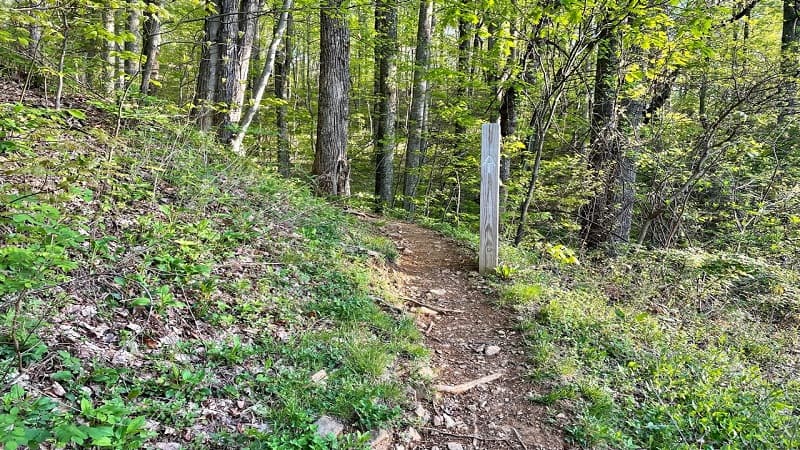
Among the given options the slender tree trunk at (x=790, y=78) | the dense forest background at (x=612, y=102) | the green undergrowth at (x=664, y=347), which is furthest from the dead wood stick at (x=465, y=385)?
the slender tree trunk at (x=790, y=78)

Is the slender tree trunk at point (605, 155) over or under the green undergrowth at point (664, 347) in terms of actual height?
over

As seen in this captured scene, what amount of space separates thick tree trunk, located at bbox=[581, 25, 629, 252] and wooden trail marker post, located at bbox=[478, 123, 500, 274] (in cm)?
280

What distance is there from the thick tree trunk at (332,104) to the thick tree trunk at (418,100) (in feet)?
8.96

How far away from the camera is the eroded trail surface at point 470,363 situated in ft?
10.3

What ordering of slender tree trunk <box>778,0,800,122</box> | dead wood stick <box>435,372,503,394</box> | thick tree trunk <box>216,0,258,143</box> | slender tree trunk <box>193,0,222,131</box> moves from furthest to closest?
slender tree trunk <box>193,0,222,131</box>
thick tree trunk <box>216,0,258,143</box>
slender tree trunk <box>778,0,800,122</box>
dead wood stick <box>435,372,503,394</box>

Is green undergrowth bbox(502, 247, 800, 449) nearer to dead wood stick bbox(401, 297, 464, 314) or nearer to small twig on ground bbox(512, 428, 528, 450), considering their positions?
small twig on ground bbox(512, 428, 528, 450)

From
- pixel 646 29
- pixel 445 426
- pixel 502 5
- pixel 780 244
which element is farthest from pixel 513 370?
pixel 780 244

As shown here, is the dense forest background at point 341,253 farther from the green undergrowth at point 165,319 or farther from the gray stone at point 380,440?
the gray stone at point 380,440

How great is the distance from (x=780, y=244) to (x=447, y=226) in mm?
5878

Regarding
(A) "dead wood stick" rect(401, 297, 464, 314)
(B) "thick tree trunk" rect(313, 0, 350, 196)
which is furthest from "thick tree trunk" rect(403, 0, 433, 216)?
(A) "dead wood stick" rect(401, 297, 464, 314)

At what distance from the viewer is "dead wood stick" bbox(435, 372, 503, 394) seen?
3.59m

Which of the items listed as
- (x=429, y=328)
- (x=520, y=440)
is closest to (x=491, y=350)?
(x=429, y=328)

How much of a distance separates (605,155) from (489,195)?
10.9 feet

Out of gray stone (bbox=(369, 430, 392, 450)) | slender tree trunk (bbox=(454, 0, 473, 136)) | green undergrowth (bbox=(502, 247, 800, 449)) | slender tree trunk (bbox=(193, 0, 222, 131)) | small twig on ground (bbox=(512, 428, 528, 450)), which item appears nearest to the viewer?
gray stone (bbox=(369, 430, 392, 450))
